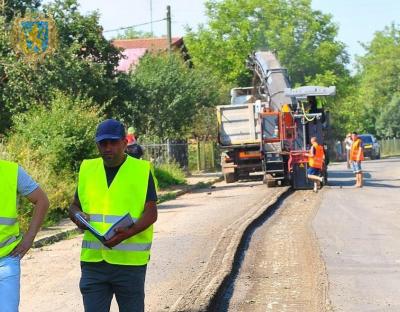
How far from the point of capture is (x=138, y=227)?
592 cm

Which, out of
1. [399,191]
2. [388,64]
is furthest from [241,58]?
[399,191]

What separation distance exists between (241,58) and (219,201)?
4722 centimetres

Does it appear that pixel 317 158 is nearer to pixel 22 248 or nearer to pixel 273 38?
pixel 22 248

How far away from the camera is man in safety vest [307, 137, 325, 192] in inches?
1045

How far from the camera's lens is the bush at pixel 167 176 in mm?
31188

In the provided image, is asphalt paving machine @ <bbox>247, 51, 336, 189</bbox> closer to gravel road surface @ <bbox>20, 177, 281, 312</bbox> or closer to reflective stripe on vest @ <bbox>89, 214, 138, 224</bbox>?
gravel road surface @ <bbox>20, 177, 281, 312</bbox>

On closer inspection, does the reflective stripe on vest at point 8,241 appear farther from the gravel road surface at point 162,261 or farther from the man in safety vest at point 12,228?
the gravel road surface at point 162,261

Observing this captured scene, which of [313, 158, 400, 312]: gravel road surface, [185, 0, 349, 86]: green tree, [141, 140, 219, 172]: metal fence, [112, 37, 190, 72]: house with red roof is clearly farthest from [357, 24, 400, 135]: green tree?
[313, 158, 400, 312]: gravel road surface

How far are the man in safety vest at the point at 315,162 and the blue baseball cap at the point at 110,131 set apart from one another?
67.8ft

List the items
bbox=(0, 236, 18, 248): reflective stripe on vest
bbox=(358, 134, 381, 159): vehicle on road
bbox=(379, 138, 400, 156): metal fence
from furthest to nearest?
bbox=(379, 138, 400, 156): metal fence, bbox=(358, 134, 381, 159): vehicle on road, bbox=(0, 236, 18, 248): reflective stripe on vest

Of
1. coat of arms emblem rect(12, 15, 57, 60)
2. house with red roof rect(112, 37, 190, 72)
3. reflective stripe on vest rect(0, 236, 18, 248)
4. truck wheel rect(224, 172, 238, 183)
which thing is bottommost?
truck wheel rect(224, 172, 238, 183)

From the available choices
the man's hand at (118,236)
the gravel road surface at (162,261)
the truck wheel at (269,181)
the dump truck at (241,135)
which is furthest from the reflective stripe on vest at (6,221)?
the dump truck at (241,135)

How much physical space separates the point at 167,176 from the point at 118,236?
26195 mm

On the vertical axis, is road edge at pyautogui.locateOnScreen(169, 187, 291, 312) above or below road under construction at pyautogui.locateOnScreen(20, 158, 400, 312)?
above
